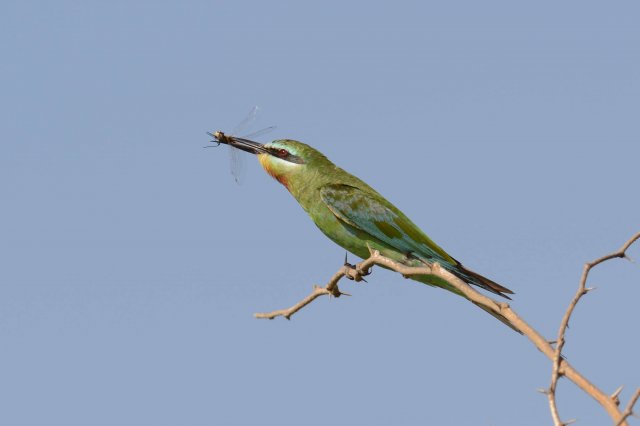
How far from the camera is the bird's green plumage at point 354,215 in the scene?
236 inches

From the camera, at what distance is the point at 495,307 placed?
2900 millimetres

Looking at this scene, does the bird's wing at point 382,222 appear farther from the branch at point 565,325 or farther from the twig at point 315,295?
the branch at point 565,325

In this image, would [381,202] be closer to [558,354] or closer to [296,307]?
[296,307]

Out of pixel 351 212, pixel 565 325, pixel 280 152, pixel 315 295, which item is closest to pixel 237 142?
pixel 280 152

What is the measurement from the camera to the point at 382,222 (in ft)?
→ 19.9

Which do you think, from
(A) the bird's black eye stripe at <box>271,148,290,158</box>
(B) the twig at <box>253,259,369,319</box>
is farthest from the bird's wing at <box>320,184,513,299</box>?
(B) the twig at <box>253,259,369,319</box>

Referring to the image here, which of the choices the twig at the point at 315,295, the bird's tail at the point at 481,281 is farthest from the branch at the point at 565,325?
the bird's tail at the point at 481,281

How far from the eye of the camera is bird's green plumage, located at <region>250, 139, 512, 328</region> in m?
5.99

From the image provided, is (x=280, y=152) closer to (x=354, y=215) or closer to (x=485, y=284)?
(x=354, y=215)

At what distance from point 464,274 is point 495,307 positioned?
2.55 metres

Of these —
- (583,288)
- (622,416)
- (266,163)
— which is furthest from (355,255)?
(622,416)

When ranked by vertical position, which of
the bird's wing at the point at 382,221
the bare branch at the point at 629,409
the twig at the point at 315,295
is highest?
the bird's wing at the point at 382,221

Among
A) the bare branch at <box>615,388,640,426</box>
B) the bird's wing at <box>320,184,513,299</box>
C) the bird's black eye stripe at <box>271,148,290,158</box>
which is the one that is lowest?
the bare branch at <box>615,388,640,426</box>

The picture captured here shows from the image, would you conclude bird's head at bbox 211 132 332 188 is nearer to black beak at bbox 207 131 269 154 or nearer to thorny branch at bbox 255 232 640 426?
black beak at bbox 207 131 269 154
